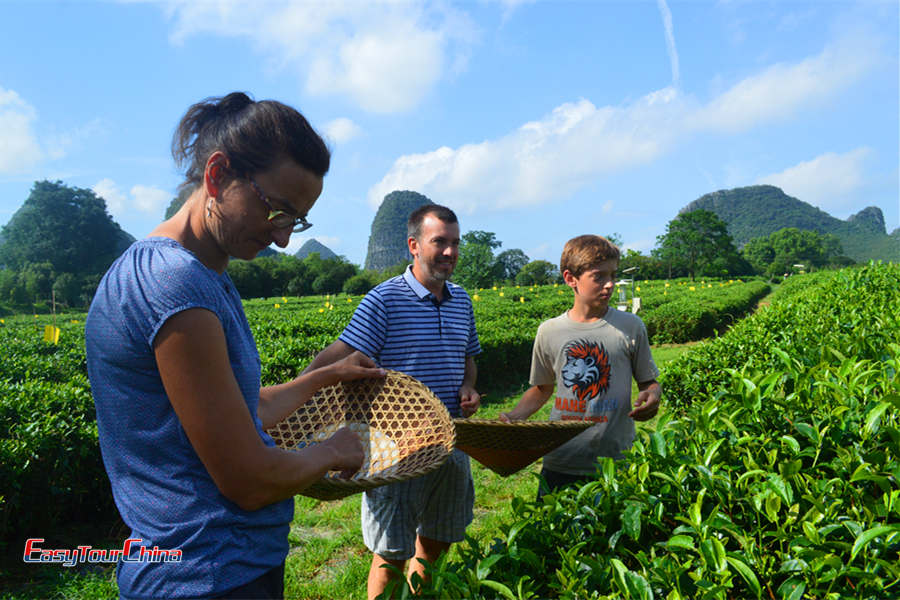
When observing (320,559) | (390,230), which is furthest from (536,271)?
(390,230)

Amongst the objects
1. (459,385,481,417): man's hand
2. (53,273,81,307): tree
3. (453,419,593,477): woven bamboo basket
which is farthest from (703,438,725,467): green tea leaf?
(53,273,81,307): tree

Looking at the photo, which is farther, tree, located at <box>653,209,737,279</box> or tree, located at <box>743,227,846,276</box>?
tree, located at <box>743,227,846,276</box>

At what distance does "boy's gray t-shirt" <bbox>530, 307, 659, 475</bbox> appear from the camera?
8.97ft

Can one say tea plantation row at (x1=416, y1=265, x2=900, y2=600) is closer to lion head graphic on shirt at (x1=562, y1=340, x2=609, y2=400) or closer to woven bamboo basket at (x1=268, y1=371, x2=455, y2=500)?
woven bamboo basket at (x1=268, y1=371, x2=455, y2=500)

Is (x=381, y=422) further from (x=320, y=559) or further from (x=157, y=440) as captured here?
(x=320, y=559)

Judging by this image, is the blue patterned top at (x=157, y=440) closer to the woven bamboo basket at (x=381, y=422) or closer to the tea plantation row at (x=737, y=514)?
the tea plantation row at (x=737, y=514)

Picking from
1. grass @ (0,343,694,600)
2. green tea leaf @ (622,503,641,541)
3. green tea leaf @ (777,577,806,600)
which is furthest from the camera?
grass @ (0,343,694,600)

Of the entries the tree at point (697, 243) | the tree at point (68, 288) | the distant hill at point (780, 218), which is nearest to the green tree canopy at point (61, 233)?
the tree at point (68, 288)

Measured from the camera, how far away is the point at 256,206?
124 centimetres

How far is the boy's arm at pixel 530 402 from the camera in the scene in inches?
108

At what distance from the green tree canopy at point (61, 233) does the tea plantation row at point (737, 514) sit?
278ft

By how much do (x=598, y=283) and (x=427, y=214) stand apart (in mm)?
965

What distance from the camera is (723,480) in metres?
1.31

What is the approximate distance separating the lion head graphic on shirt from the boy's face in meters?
0.22
